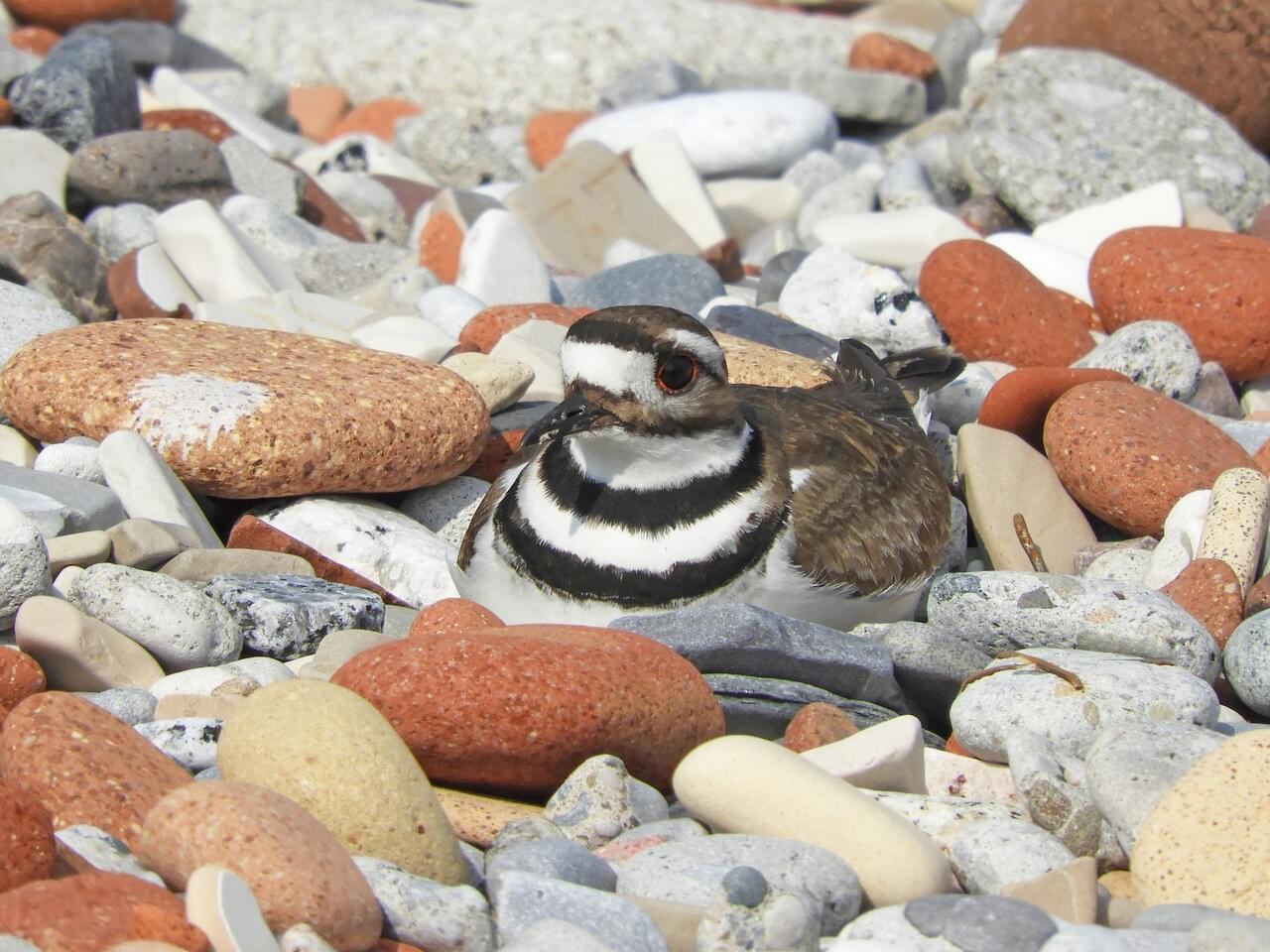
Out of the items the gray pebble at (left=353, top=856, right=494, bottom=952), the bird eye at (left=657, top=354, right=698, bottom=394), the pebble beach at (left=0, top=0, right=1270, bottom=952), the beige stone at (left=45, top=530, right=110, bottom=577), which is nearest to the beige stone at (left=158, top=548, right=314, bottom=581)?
the pebble beach at (left=0, top=0, right=1270, bottom=952)

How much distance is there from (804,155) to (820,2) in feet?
18.5

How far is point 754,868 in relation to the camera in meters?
3.03

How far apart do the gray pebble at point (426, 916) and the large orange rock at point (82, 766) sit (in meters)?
0.47

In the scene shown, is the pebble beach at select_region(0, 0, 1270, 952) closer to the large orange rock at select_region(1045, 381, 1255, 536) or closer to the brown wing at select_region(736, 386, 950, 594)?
the large orange rock at select_region(1045, 381, 1255, 536)

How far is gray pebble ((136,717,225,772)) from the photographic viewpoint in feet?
11.8

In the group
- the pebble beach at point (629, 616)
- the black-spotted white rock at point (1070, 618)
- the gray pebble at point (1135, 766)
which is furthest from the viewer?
the black-spotted white rock at point (1070, 618)

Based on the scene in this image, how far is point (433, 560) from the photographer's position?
16.8 ft

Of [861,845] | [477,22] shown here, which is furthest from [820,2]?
[861,845]

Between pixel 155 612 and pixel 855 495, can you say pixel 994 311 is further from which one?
pixel 155 612

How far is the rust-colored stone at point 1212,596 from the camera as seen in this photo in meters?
4.84

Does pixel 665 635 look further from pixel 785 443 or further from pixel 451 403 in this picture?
pixel 451 403

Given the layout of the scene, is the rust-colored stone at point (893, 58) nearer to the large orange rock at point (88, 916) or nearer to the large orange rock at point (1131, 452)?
the large orange rock at point (1131, 452)

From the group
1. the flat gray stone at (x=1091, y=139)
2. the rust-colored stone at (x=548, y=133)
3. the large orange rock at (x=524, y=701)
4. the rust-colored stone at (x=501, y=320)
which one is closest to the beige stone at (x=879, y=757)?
the large orange rock at (x=524, y=701)

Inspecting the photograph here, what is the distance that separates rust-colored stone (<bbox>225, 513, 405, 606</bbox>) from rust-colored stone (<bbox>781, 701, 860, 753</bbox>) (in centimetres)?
159
